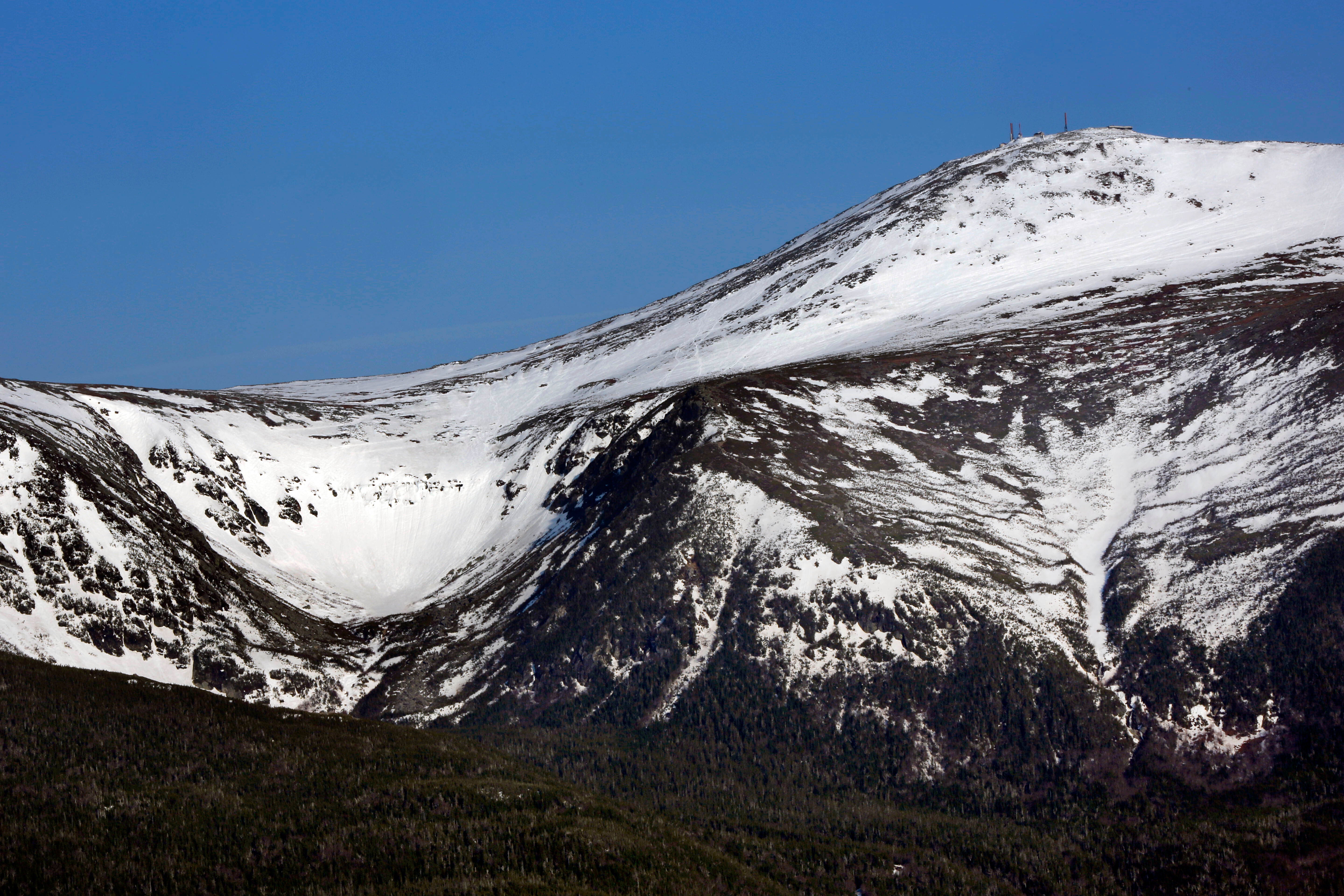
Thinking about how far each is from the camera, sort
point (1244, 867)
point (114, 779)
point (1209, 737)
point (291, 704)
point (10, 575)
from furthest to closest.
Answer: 1. point (291, 704)
2. point (10, 575)
3. point (1209, 737)
4. point (1244, 867)
5. point (114, 779)

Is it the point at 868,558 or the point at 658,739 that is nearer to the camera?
the point at 658,739

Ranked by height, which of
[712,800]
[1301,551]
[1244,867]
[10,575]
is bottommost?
[1244,867]

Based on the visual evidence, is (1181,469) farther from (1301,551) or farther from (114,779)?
(114,779)

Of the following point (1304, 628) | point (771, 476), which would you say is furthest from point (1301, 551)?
point (771, 476)

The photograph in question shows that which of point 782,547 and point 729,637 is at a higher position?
point 782,547

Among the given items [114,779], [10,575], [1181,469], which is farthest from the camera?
[1181,469]

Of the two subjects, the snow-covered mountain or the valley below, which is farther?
the snow-covered mountain

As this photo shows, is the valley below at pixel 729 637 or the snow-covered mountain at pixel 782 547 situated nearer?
the valley below at pixel 729 637

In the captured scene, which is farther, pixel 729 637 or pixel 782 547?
pixel 782 547
